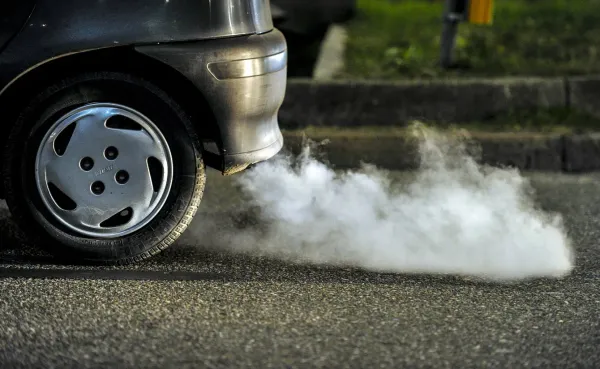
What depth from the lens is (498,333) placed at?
3516 mm

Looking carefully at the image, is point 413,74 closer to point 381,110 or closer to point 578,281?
point 381,110

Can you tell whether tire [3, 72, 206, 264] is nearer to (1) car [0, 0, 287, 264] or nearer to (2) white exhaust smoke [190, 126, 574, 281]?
(1) car [0, 0, 287, 264]

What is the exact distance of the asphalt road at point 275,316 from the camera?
10.6 ft

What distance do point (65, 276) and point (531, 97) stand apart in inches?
162

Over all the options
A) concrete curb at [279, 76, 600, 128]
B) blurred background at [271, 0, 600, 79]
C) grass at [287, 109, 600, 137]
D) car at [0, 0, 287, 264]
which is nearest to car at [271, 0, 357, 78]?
blurred background at [271, 0, 600, 79]

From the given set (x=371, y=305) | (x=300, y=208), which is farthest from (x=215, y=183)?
(x=371, y=305)

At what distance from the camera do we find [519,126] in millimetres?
A: 6852

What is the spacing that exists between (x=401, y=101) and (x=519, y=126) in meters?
0.84

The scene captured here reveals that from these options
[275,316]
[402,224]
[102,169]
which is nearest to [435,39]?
[402,224]

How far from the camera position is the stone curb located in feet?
21.1

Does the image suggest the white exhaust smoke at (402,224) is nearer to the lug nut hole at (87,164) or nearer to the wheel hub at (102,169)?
the wheel hub at (102,169)

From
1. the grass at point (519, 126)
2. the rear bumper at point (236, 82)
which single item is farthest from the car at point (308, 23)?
the rear bumper at point (236, 82)

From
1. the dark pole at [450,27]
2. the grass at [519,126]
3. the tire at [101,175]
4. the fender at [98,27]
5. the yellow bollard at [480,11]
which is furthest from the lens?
the dark pole at [450,27]

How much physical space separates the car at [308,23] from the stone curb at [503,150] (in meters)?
1.42
